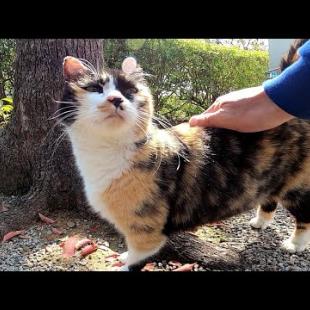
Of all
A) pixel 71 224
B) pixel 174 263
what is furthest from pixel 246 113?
pixel 71 224

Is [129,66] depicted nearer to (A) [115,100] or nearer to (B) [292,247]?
(A) [115,100]

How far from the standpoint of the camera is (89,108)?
1.88 meters

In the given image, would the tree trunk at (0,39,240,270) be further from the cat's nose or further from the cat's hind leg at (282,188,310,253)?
the cat's hind leg at (282,188,310,253)

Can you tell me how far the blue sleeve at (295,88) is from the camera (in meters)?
1.63

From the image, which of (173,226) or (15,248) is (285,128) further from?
(15,248)

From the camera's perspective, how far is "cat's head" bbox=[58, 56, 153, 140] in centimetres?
183

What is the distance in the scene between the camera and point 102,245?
2.53 m

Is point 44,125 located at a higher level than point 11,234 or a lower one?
higher

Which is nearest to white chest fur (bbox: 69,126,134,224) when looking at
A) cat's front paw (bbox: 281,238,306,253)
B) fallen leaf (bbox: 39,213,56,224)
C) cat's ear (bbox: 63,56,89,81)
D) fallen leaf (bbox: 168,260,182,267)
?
cat's ear (bbox: 63,56,89,81)

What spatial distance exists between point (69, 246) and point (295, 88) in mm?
1554

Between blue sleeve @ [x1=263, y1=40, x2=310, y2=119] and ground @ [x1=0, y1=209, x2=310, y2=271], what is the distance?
0.98 metres

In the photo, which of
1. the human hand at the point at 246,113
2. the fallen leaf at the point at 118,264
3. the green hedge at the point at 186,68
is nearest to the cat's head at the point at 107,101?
the human hand at the point at 246,113
